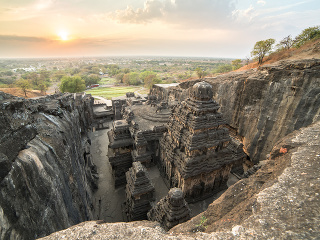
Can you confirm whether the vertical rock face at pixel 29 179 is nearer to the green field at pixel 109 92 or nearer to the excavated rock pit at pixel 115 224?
the excavated rock pit at pixel 115 224

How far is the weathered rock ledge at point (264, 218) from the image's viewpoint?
98.5 inches

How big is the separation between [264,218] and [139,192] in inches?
273

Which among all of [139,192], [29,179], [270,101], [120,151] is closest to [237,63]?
[270,101]

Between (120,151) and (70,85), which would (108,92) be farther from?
(120,151)

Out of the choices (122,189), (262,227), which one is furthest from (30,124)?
(122,189)

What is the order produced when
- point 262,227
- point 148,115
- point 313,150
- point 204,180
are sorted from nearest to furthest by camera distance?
point 262,227
point 313,150
point 204,180
point 148,115

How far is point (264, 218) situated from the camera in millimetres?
2705

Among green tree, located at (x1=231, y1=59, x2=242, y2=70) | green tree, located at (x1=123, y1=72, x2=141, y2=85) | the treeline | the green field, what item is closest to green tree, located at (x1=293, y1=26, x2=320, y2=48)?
the treeline

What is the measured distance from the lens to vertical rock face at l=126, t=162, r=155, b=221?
853 cm

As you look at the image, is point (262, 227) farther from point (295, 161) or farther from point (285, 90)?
point (285, 90)

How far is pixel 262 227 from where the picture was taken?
8.38ft

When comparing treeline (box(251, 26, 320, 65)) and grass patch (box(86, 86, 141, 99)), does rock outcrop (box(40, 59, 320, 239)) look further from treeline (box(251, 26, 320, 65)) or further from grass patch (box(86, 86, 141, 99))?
grass patch (box(86, 86, 141, 99))

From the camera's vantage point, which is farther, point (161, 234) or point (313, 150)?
point (313, 150)

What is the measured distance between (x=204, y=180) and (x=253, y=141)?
25.0 feet
